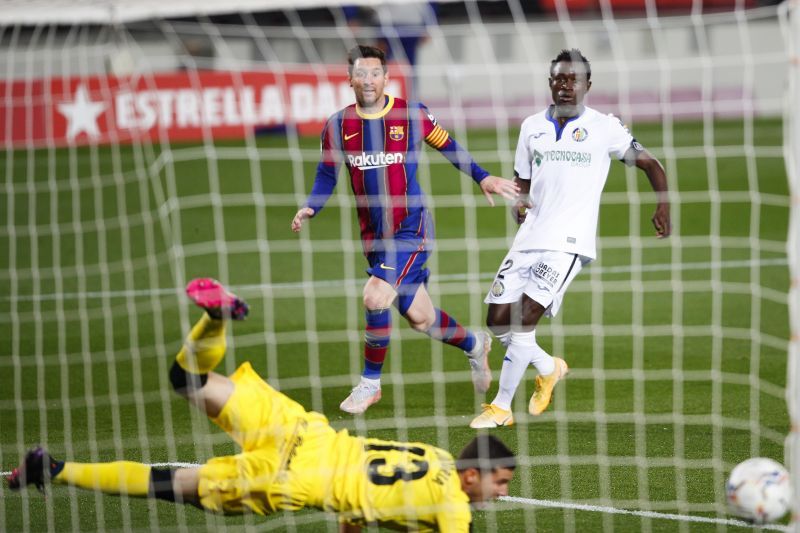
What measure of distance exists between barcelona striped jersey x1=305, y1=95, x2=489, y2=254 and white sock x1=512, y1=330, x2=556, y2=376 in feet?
3.05

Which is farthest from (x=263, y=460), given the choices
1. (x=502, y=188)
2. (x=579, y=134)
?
(x=579, y=134)

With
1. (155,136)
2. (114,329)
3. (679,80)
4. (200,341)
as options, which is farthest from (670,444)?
(679,80)

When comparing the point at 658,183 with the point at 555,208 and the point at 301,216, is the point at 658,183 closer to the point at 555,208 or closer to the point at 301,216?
the point at 555,208

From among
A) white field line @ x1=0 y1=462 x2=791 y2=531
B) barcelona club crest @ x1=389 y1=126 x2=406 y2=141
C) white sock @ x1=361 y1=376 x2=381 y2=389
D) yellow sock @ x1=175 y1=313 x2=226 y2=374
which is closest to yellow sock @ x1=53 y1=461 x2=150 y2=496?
yellow sock @ x1=175 y1=313 x2=226 y2=374

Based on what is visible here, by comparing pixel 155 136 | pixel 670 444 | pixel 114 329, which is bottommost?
pixel 670 444

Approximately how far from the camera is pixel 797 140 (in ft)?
15.8

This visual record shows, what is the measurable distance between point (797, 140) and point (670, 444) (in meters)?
2.61

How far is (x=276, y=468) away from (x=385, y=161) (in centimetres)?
289

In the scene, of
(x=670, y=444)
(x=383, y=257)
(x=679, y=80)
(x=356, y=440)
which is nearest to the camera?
(x=356, y=440)

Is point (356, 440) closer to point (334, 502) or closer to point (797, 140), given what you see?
point (334, 502)

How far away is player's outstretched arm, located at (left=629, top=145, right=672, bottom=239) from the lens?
Result: 7055 mm

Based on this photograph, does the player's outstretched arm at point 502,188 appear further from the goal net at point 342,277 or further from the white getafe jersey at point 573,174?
the goal net at point 342,277

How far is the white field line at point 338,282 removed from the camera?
38.2 ft

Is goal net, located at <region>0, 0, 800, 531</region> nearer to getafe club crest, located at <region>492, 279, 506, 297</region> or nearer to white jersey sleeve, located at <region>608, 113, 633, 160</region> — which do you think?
white jersey sleeve, located at <region>608, 113, 633, 160</region>
